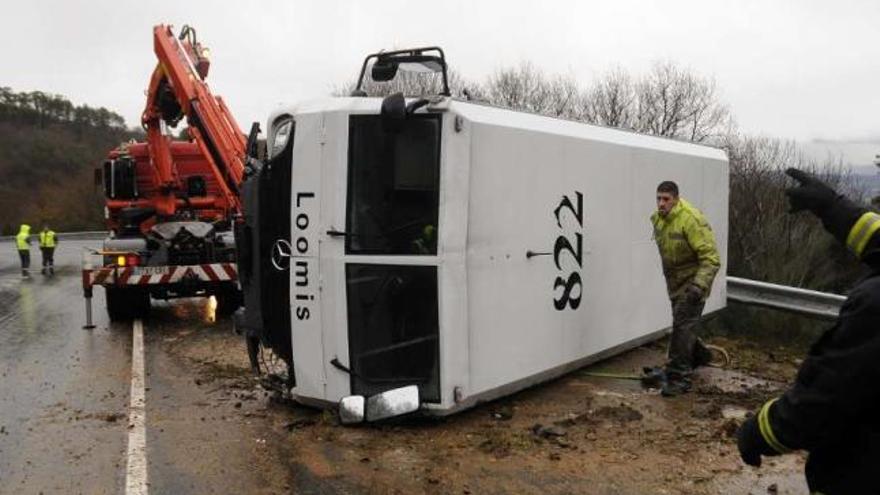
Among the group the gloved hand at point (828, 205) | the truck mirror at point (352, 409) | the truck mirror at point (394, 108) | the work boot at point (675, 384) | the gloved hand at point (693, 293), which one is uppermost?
the truck mirror at point (394, 108)

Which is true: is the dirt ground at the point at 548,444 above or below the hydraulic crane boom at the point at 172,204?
below

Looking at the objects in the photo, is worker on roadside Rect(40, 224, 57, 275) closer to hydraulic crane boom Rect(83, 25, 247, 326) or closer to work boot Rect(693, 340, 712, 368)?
hydraulic crane boom Rect(83, 25, 247, 326)

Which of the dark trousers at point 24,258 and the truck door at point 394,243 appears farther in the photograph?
the dark trousers at point 24,258

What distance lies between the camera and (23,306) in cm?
1243

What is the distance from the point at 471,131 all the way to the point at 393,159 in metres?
0.54

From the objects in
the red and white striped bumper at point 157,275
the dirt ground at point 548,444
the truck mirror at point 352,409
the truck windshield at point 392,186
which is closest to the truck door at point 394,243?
the truck windshield at point 392,186

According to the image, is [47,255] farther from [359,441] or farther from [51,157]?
[51,157]

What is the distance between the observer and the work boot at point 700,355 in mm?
6488

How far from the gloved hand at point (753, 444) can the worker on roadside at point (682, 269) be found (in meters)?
3.73

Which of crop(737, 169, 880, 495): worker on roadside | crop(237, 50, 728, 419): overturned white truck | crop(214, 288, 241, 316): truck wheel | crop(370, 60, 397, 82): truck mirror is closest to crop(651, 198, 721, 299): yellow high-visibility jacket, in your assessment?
crop(237, 50, 728, 419): overturned white truck

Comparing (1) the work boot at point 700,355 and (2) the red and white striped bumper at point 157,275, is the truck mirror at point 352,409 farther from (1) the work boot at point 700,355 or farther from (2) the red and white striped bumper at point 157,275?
(2) the red and white striped bumper at point 157,275

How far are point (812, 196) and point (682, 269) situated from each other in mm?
3971

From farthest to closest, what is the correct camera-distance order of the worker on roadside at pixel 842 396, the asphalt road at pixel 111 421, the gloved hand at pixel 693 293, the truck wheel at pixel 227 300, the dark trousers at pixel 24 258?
the dark trousers at pixel 24 258, the truck wheel at pixel 227 300, the gloved hand at pixel 693 293, the asphalt road at pixel 111 421, the worker on roadside at pixel 842 396

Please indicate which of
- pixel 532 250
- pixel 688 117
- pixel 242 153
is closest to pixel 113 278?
A: pixel 242 153
